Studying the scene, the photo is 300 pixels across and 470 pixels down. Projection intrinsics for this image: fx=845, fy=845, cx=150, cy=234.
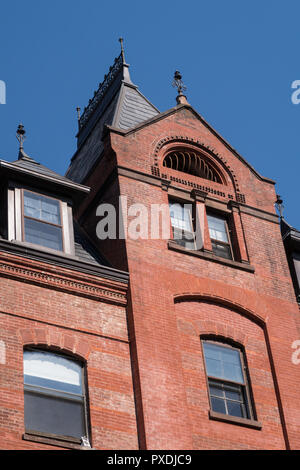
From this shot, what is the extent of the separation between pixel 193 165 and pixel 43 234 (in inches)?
224

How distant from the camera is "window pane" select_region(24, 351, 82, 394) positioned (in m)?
17.2

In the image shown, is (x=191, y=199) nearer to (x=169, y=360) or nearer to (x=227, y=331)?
(x=227, y=331)

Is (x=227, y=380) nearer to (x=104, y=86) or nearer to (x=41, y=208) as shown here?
(x=41, y=208)

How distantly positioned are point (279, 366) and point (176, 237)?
4.20 m

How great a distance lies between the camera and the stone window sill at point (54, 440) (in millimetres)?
15891

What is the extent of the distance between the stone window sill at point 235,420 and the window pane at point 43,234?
5356 millimetres

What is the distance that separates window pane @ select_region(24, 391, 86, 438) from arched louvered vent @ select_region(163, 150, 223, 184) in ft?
28.7

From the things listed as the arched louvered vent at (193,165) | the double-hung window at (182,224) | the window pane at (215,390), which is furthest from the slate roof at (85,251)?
the window pane at (215,390)

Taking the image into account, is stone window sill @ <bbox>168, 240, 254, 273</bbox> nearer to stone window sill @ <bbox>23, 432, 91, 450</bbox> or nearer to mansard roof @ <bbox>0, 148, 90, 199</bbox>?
mansard roof @ <bbox>0, 148, 90, 199</bbox>

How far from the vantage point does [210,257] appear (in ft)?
70.0

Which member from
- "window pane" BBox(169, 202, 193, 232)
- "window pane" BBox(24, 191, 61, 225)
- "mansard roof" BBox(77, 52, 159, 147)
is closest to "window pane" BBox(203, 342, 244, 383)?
"window pane" BBox(169, 202, 193, 232)

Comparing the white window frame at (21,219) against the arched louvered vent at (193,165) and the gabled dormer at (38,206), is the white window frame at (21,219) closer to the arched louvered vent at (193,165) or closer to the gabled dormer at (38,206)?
the gabled dormer at (38,206)

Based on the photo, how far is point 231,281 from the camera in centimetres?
2122
